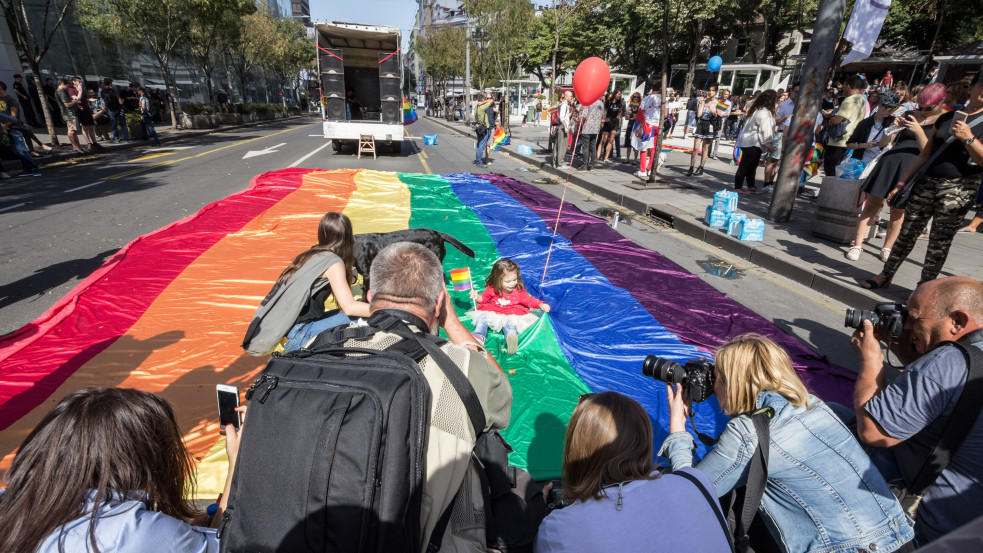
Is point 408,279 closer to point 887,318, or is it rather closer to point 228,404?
point 228,404

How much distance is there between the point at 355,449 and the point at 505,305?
3.01 m

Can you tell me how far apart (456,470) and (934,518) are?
180 cm

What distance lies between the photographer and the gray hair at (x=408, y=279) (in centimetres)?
174

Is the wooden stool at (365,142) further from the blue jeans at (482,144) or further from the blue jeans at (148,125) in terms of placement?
the blue jeans at (148,125)

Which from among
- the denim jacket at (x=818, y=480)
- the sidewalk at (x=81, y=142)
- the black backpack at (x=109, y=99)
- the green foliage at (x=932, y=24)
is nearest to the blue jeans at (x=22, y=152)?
the sidewalk at (x=81, y=142)

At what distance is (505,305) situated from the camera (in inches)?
165

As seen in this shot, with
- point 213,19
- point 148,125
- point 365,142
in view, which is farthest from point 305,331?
point 213,19

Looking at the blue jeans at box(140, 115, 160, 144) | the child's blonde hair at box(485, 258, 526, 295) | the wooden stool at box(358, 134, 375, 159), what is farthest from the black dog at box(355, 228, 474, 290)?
the blue jeans at box(140, 115, 160, 144)

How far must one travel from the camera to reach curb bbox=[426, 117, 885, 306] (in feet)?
15.9

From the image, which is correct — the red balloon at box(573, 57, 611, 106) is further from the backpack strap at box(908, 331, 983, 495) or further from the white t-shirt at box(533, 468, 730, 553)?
the white t-shirt at box(533, 468, 730, 553)

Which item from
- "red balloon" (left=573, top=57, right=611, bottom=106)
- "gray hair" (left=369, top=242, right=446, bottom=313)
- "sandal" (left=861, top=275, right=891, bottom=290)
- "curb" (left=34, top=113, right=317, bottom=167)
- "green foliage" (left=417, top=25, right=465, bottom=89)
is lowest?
"curb" (left=34, top=113, right=317, bottom=167)

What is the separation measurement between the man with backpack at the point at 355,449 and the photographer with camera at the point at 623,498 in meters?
0.36

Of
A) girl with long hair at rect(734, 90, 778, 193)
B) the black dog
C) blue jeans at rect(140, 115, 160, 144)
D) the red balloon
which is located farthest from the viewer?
blue jeans at rect(140, 115, 160, 144)

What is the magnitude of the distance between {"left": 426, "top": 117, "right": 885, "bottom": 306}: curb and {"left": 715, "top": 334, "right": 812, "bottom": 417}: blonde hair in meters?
3.71
